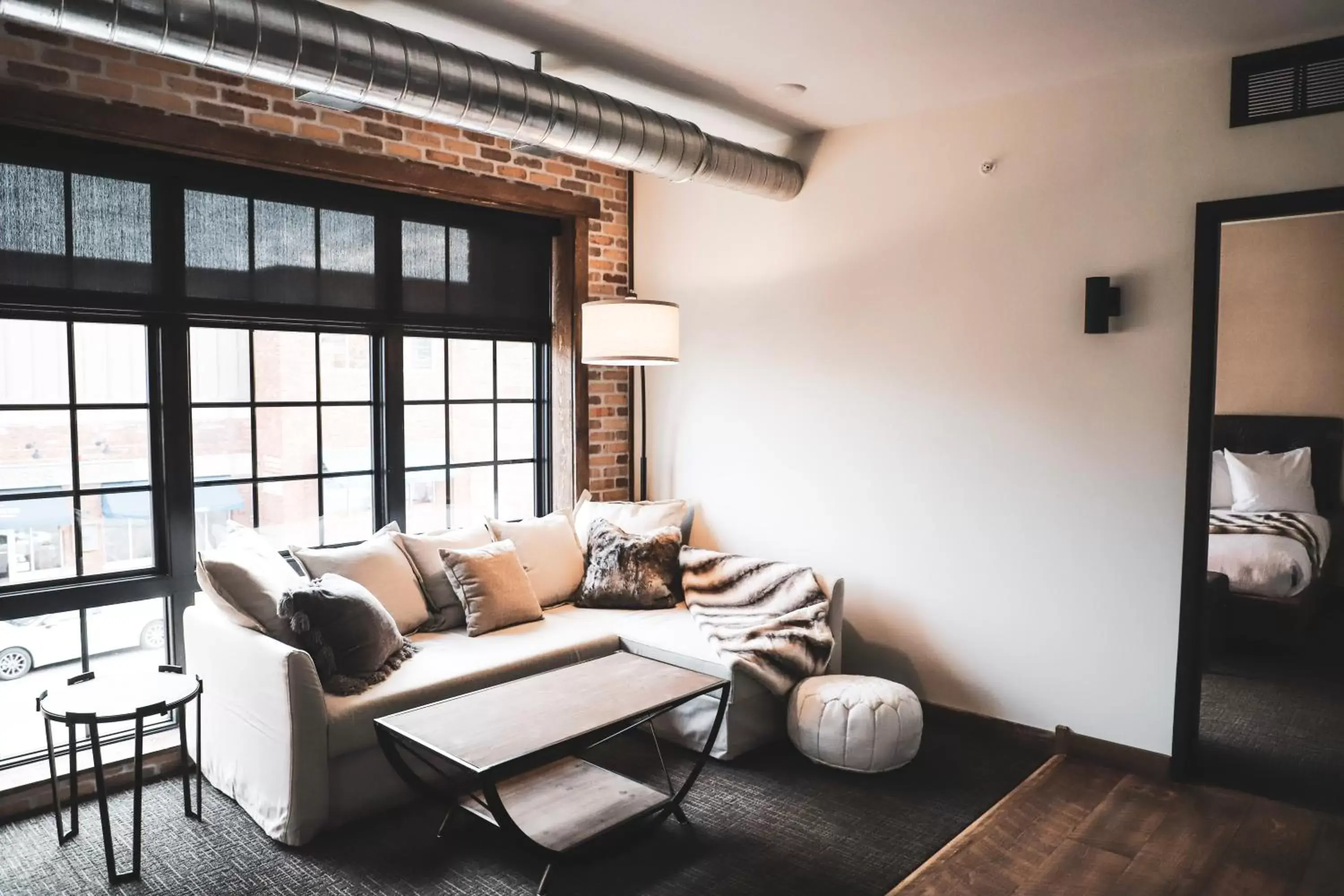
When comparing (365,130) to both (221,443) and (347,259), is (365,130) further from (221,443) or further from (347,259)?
(221,443)

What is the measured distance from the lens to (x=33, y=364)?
344 cm

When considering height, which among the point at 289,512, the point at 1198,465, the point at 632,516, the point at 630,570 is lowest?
the point at 630,570

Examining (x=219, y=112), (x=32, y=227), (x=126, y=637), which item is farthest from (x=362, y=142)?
(x=126, y=637)

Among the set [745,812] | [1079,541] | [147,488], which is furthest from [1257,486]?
[147,488]

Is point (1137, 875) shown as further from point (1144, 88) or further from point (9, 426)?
point (9, 426)

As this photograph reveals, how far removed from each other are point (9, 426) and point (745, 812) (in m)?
3.08

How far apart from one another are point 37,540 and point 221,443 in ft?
2.52

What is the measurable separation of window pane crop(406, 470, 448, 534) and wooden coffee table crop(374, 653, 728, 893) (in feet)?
4.86

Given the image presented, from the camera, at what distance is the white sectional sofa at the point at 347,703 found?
3047 mm

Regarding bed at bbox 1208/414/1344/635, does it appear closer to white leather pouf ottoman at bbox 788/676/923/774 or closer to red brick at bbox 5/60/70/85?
white leather pouf ottoman at bbox 788/676/923/774

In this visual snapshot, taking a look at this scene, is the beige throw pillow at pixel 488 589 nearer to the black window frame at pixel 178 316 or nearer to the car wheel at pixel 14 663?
the black window frame at pixel 178 316

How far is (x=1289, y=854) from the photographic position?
3.06 meters

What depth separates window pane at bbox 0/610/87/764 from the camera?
3434 mm

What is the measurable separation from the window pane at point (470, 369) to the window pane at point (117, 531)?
1.57 m
